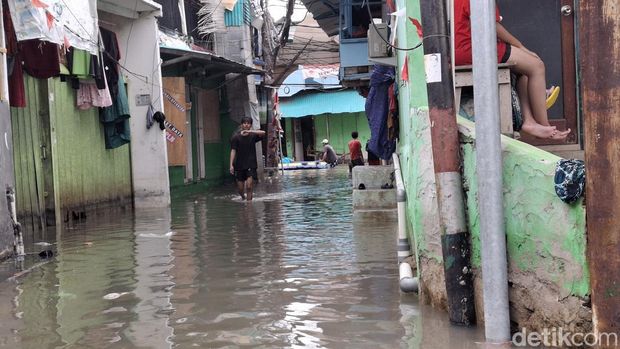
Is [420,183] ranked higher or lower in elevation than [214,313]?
higher

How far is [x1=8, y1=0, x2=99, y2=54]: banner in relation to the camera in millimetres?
8398

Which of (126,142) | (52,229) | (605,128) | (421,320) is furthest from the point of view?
(126,142)

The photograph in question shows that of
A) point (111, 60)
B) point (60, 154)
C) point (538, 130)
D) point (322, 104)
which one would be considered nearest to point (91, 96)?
point (111, 60)

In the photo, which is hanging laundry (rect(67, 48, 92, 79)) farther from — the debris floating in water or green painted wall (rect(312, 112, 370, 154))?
green painted wall (rect(312, 112, 370, 154))

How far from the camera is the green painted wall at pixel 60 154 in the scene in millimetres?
10898

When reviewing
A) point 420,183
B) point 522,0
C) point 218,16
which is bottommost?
point 420,183

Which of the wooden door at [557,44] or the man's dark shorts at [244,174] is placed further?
the man's dark shorts at [244,174]

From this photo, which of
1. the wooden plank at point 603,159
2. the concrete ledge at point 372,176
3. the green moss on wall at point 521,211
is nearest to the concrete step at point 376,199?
the concrete ledge at point 372,176

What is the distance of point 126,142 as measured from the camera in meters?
13.9

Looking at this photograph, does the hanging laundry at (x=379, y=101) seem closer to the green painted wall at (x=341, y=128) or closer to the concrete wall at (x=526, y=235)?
the concrete wall at (x=526, y=235)

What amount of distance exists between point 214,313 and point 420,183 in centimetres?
181

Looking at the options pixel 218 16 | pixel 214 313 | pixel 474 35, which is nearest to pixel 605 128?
pixel 474 35

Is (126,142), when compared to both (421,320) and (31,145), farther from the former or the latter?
(421,320)

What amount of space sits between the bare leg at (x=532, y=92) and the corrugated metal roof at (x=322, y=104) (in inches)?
1080
